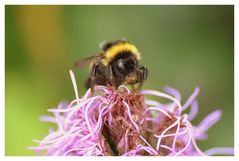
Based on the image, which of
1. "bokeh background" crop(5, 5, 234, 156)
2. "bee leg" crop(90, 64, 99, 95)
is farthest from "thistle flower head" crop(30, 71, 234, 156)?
"bokeh background" crop(5, 5, 234, 156)

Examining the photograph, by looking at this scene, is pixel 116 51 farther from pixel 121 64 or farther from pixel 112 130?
pixel 112 130

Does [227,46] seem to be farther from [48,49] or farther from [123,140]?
[123,140]

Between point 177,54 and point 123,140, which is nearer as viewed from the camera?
point 123,140

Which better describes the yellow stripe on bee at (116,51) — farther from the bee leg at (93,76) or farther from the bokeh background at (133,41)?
the bokeh background at (133,41)
